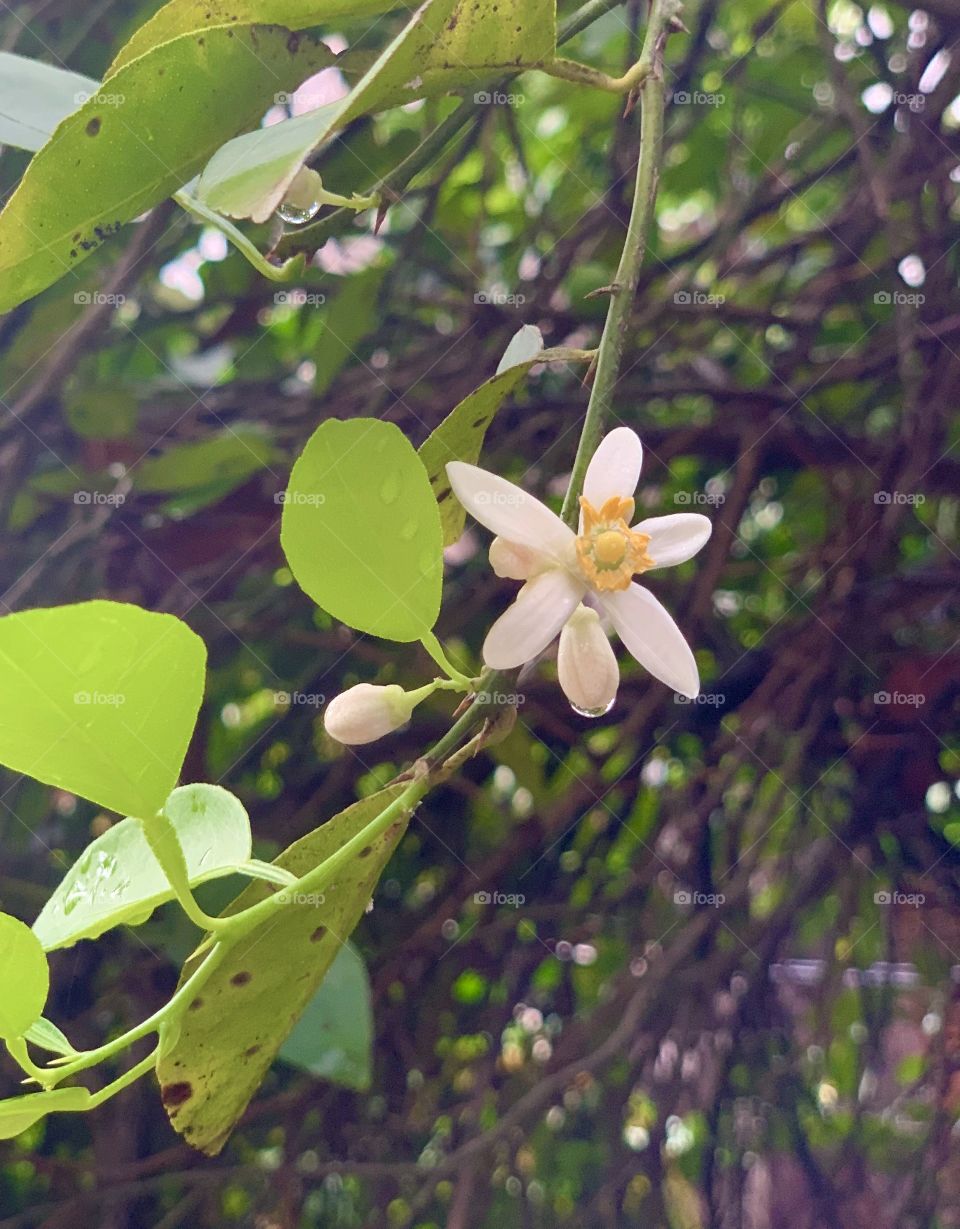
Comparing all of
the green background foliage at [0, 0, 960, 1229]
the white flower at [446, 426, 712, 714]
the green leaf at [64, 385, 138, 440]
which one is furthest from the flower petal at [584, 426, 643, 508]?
the green leaf at [64, 385, 138, 440]

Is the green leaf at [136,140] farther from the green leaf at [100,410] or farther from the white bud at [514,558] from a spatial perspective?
the green leaf at [100,410]

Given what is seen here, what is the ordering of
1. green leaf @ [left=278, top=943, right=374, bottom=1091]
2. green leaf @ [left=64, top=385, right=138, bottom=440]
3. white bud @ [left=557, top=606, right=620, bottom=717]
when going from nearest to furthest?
white bud @ [left=557, top=606, right=620, bottom=717], green leaf @ [left=278, top=943, right=374, bottom=1091], green leaf @ [left=64, top=385, right=138, bottom=440]

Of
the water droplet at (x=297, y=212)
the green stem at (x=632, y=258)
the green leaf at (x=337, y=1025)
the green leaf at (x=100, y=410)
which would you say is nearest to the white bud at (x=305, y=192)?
the water droplet at (x=297, y=212)

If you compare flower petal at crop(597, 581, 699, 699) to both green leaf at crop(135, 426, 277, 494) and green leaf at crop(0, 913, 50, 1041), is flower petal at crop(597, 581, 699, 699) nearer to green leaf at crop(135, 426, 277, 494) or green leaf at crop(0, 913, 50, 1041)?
green leaf at crop(0, 913, 50, 1041)

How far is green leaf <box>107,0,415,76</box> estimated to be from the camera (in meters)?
0.31

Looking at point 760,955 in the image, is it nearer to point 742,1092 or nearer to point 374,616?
point 742,1092

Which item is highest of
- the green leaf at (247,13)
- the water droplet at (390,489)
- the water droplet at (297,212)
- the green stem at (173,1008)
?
the green leaf at (247,13)

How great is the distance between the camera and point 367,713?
336mm

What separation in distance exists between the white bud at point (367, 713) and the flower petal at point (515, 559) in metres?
0.06

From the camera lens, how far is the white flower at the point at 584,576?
31 cm

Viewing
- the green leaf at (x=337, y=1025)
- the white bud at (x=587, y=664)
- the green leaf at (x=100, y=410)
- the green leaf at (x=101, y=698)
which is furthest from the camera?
the green leaf at (x=100, y=410)

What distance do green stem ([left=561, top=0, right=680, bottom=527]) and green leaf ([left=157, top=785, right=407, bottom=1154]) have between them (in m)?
0.13

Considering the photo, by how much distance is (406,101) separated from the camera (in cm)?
29

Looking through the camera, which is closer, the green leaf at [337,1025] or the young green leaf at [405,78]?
the young green leaf at [405,78]
